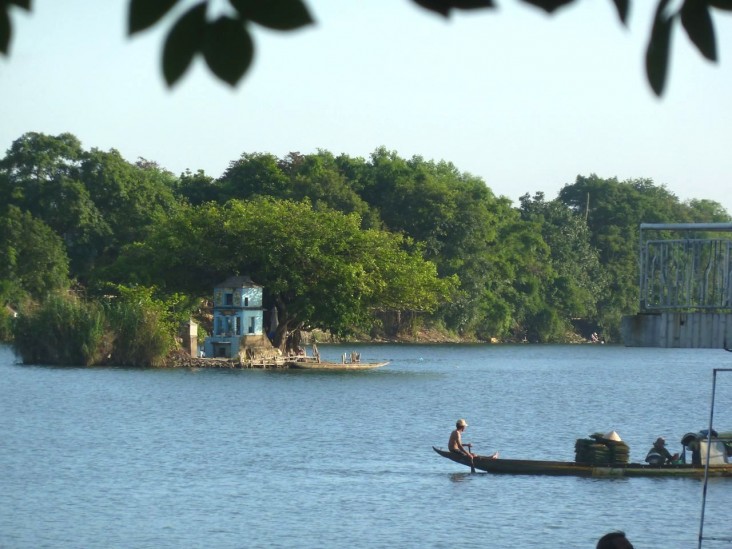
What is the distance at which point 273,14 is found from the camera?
9.21 feet

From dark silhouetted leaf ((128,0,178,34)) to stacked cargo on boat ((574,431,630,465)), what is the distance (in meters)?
26.7

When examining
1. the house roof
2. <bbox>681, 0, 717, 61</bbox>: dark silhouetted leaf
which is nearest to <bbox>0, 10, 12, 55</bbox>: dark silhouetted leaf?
<bbox>681, 0, 717, 61</bbox>: dark silhouetted leaf

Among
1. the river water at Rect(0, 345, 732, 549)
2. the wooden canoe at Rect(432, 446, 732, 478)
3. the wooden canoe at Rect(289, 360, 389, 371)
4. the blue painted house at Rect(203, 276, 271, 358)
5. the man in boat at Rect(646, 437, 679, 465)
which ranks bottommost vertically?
the river water at Rect(0, 345, 732, 549)

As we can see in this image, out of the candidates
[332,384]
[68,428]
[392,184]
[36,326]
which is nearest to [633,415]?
[332,384]

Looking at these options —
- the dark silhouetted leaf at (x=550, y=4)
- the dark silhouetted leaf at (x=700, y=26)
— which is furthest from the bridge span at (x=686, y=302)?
the dark silhouetted leaf at (x=550, y=4)

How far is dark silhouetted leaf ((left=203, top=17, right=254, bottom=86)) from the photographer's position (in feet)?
9.27

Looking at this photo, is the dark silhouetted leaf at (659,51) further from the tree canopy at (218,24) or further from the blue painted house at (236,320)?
the blue painted house at (236,320)

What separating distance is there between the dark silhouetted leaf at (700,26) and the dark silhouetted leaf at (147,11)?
3.65ft

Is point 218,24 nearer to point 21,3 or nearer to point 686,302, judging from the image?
point 21,3

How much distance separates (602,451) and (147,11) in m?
26.8

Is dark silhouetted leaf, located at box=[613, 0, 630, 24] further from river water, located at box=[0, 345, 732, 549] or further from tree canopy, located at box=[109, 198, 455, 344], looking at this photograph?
tree canopy, located at box=[109, 198, 455, 344]

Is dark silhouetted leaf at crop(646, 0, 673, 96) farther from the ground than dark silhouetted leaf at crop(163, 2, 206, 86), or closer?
farther from the ground

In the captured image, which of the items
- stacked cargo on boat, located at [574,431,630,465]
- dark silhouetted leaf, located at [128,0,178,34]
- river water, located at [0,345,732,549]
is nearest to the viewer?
dark silhouetted leaf, located at [128,0,178,34]

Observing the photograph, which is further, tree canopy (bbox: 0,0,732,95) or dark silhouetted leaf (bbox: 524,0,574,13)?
dark silhouetted leaf (bbox: 524,0,574,13)
